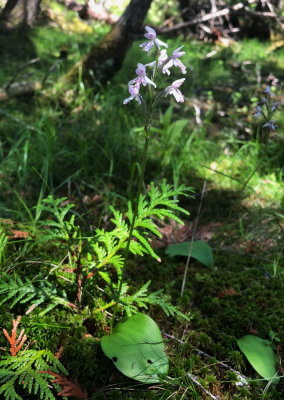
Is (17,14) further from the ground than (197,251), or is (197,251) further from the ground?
Result: (17,14)

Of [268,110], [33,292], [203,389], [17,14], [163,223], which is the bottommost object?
[163,223]

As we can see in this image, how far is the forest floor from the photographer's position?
1.72 meters

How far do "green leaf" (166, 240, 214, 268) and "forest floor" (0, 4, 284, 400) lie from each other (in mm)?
83

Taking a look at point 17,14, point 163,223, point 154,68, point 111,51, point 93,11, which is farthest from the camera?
point 93,11

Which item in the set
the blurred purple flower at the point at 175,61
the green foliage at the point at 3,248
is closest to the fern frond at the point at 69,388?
the green foliage at the point at 3,248

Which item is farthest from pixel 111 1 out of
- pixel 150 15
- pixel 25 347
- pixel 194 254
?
pixel 25 347

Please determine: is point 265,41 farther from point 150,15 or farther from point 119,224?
point 119,224

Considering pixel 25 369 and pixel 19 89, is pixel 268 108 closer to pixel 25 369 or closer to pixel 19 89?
pixel 25 369

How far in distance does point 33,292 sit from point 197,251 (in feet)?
3.54

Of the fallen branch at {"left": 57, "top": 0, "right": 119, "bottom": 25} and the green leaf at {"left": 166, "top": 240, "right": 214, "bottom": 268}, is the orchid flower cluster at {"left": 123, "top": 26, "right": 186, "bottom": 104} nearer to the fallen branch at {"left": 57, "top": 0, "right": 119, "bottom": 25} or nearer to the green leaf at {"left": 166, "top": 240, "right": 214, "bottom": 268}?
the green leaf at {"left": 166, "top": 240, "right": 214, "bottom": 268}

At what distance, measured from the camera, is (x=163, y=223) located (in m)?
2.81

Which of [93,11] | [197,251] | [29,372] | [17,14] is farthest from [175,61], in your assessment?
[93,11]

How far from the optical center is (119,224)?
194 cm

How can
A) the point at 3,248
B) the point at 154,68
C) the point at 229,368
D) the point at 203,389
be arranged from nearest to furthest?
the point at 154,68, the point at 203,389, the point at 229,368, the point at 3,248
